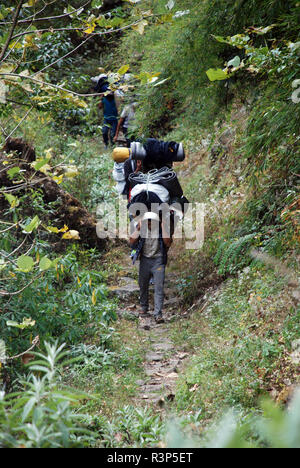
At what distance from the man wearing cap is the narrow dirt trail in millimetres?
318

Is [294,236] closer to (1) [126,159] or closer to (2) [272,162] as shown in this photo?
(2) [272,162]

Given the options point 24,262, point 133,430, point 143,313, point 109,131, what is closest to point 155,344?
point 143,313

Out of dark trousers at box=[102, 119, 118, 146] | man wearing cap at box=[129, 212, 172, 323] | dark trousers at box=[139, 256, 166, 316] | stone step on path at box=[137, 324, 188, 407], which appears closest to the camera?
stone step on path at box=[137, 324, 188, 407]

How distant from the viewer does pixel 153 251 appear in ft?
22.9

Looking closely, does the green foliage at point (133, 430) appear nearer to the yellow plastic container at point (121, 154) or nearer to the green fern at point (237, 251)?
the green fern at point (237, 251)

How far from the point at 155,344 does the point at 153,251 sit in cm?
151

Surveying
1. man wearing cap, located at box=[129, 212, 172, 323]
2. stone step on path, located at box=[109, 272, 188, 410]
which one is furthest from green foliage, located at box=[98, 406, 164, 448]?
man wearing cap, located at box=[129, 212, 172, 323]

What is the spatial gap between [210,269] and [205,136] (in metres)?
4.45

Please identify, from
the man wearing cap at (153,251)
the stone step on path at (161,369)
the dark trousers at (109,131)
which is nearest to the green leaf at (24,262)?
the stone step on path at (161,369)

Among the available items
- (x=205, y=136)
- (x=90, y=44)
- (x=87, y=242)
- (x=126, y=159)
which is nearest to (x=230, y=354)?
(x=126, y=159)

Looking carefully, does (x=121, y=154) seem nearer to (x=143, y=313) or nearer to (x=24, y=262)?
(x=143, y=313)

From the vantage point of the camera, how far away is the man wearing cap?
684 centimetres

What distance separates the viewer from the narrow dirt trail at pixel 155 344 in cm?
446

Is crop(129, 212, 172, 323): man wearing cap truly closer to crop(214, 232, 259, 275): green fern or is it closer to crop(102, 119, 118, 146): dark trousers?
crop(214, 232, 259, 275): green fern
